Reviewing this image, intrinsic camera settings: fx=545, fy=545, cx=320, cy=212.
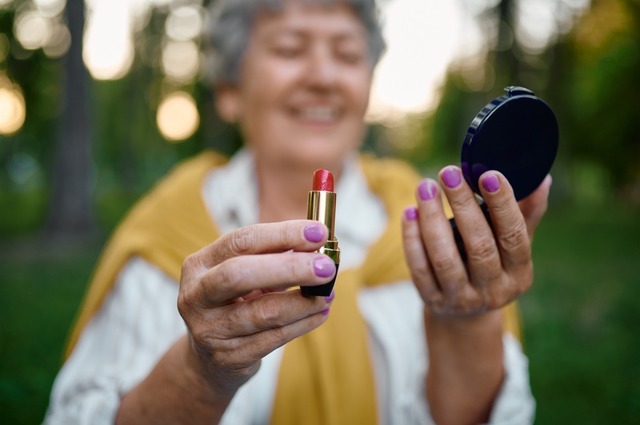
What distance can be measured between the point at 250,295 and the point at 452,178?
53cm

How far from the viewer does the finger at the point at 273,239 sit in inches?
39.5

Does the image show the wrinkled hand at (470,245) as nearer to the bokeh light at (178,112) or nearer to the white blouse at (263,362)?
the white blouse at (263,362)

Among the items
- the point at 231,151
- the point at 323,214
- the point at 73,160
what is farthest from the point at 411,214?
the point at 231,151

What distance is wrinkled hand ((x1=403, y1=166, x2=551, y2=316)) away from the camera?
4.01 feet

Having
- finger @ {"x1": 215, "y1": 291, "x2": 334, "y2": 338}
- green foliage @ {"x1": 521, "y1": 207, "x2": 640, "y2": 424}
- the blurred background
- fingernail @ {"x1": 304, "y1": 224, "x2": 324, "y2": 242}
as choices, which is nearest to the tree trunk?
the blurred background

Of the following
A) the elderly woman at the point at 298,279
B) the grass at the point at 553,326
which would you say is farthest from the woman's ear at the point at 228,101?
the grass at the point at 553,326

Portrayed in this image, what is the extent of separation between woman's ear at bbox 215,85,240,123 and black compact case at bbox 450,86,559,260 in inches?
56.6

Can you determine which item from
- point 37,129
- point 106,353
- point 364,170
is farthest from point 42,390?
point 37,129

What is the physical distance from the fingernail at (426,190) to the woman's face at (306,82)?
0.95m

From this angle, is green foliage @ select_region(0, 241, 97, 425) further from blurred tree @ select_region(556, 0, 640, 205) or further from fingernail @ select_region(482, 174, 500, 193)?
blurred tree @ select_region(556, 0, 640, 205)

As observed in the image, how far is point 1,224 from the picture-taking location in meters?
13.4

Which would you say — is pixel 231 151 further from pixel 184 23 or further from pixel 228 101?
pixel 228 101

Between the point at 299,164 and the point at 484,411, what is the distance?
45.6 inches

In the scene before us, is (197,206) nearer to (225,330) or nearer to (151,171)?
(225,330)
